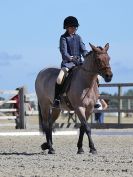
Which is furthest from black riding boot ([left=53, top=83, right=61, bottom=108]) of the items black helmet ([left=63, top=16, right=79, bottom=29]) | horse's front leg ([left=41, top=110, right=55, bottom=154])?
black helmet ([left=63, top=16, right=79, bottom=29])

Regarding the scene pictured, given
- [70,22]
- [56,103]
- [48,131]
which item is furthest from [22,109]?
[70,22]

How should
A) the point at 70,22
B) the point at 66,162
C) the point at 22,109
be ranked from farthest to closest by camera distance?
the point at 22,109 → the point at 70,22 → the point at 66,162

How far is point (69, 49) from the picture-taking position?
1293 cm

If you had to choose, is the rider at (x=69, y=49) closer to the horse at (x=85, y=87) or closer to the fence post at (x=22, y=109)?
the horse at (x=85, y=87)

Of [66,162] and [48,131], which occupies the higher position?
[48,131]

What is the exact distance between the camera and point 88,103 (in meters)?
12.6

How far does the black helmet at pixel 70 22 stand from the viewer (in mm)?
13086

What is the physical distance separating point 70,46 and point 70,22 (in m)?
0.52

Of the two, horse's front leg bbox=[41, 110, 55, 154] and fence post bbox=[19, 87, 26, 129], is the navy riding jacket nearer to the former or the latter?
horse's front leg bbox=[41, 110, 55, 154]

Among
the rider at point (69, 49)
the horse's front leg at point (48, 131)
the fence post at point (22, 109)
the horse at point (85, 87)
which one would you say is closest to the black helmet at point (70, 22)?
the rider at point (69, 49)

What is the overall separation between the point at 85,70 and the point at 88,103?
68 centimetres

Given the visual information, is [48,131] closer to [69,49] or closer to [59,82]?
[59,82]

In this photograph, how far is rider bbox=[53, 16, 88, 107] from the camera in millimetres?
12836

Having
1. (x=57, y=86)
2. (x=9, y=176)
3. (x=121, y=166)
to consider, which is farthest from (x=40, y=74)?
(x=9, y=176)
